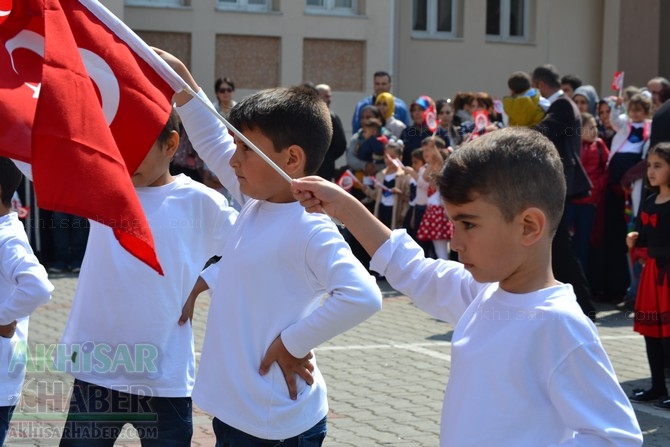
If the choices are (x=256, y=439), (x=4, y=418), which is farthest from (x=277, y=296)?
(x=4, y=418)

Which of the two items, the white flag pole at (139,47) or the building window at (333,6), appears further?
the building window at (333,6)

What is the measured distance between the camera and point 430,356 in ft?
29.0

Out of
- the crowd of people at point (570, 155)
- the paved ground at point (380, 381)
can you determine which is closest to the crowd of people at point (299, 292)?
the paved ground at point (380, 381)

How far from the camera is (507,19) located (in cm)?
2381

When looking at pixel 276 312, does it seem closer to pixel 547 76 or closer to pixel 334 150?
pixel 547 76

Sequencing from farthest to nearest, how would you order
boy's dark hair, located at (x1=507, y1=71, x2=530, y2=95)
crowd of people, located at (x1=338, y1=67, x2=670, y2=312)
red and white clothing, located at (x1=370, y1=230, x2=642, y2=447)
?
boy's dark hair, located at (x1=507, y1=71, x2=530, y2=95) → crowd of people, located at (x1=338, y1=67, x2=670, y2=312) → red and white clothing, located at (x1=370, y1=230, x2=642, y2=447)

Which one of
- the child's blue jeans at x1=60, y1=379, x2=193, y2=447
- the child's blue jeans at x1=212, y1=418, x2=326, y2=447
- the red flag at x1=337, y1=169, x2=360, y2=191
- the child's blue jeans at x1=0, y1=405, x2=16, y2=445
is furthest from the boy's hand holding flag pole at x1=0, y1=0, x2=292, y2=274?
the red flag at x1=337, y1=169, x2=360, y2=191

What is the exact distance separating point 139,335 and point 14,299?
1.98 feet

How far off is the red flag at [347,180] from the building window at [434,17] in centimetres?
911

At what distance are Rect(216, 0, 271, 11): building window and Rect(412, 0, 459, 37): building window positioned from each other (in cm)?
391

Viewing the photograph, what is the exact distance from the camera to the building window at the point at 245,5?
1975 centimetres

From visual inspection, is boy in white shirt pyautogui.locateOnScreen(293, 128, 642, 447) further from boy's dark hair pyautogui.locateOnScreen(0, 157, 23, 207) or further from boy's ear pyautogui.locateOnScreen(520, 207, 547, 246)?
boy's dark hair pyautogui.locateOnScreen(0, 157, 23, 207)

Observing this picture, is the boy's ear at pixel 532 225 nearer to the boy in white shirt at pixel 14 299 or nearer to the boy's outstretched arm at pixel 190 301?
the boy's outstretched arm at pixel 190 301

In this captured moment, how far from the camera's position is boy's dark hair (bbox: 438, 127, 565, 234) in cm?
270
